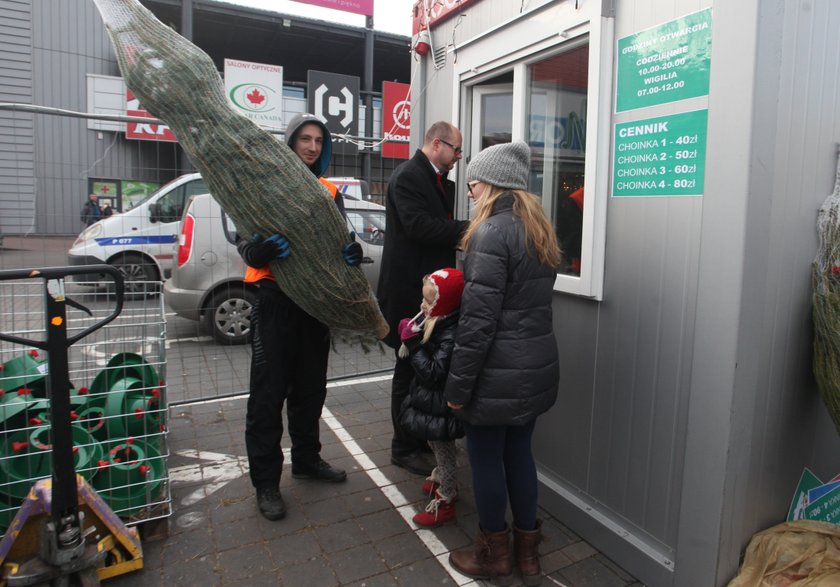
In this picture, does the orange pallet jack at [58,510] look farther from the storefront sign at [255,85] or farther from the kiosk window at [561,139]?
the storefront sign at [255,85]

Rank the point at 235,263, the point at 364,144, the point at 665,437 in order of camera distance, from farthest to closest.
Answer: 1. the point at 235,263
2. the point at 364,144
3. the point at 665,437

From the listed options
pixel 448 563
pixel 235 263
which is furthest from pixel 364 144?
pixel 448 563

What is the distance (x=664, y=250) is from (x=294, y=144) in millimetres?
1876

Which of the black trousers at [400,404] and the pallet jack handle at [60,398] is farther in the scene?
the black trousers at [400,404]

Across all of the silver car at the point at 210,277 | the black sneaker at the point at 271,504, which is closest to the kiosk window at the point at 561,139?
the black sneaker at the point at 271,504

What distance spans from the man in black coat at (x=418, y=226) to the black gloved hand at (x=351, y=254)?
0.44 m

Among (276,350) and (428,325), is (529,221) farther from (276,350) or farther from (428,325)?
(276,350)

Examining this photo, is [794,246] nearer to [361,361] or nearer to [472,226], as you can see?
[472,226]

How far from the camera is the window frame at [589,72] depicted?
254 centimetres

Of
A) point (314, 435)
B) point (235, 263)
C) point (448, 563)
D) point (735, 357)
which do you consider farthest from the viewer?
point (235, 263)

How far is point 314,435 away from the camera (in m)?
3.35

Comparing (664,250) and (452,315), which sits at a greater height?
(664,250)

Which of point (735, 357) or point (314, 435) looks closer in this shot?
point (735, 357)

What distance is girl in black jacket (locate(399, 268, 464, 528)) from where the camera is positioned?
96.4 inches
